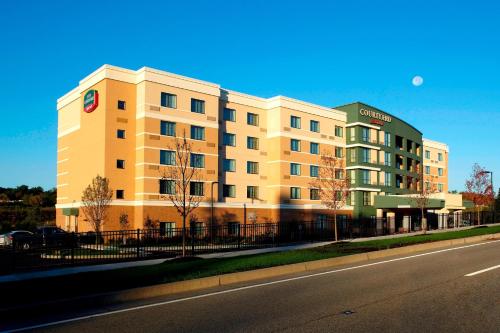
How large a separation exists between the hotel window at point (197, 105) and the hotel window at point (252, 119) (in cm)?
744

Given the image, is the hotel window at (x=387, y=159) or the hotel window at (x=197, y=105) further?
the hotel window at (x=387, y=159)

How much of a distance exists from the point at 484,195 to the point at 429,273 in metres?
38.3

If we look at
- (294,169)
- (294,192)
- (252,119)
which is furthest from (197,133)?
(294,192)

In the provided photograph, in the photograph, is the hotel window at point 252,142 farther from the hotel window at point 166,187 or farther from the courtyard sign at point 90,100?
the courtyard sign at point 90,100

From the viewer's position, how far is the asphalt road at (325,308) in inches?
307

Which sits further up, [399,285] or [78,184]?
[78,184]

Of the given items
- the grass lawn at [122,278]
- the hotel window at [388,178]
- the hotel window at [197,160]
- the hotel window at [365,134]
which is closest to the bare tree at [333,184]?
the hotel window at [365,134]

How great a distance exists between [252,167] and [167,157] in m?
12.0

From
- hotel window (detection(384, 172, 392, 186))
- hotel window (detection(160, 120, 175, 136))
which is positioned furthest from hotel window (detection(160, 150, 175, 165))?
hotel window (detection(384, 172, 392, 186))

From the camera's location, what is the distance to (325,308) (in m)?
9.10

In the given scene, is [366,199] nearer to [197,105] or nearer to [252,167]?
[252,167]

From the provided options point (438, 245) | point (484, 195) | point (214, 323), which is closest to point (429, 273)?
point (214, 323)

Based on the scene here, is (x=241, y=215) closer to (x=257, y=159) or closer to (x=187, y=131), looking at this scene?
(x=257, y=159)

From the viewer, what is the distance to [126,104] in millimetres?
43375
